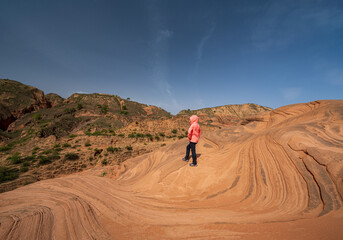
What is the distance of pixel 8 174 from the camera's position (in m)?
11.2

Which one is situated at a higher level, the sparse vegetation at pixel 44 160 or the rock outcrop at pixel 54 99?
the rock outcrop at pixel 54 99

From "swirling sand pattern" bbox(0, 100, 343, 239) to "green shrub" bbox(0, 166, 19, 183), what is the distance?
9.57 meters

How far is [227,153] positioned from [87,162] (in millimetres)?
14507

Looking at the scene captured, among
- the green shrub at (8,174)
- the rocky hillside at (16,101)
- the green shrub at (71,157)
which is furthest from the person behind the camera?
the rocky hillside at (16,101)

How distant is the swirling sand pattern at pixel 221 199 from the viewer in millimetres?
2500

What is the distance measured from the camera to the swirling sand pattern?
8.20 ft

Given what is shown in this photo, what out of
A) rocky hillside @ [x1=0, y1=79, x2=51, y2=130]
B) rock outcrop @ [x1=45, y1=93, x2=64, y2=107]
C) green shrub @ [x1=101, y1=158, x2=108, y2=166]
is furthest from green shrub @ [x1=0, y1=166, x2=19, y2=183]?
rock outcrop @ [x1=45, y1=93, x2=64, y2=107]

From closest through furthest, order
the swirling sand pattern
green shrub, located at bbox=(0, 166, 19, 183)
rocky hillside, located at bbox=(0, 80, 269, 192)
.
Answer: the swirling sand pattern → green shrub, located at bbox=(0, 166, 19, 183) → rocky hillside, located at bbox=(0, 80, 269, 192)

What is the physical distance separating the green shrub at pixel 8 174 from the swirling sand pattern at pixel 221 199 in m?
9.57

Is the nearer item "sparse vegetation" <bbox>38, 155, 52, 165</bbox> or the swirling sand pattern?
the swirling sand pattern

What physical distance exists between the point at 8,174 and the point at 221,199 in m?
16.7

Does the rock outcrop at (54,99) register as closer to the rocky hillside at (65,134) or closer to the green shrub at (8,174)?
the rocky hillside at (65,134)

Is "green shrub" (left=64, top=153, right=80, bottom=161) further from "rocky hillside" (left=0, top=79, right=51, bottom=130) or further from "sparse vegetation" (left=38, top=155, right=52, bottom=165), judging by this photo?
"rocky hillside" (left=0, top=79, right=51, bottom=130)

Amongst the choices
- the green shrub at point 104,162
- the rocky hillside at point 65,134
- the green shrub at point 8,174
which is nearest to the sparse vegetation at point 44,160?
the rocky hillside at point 65,134
